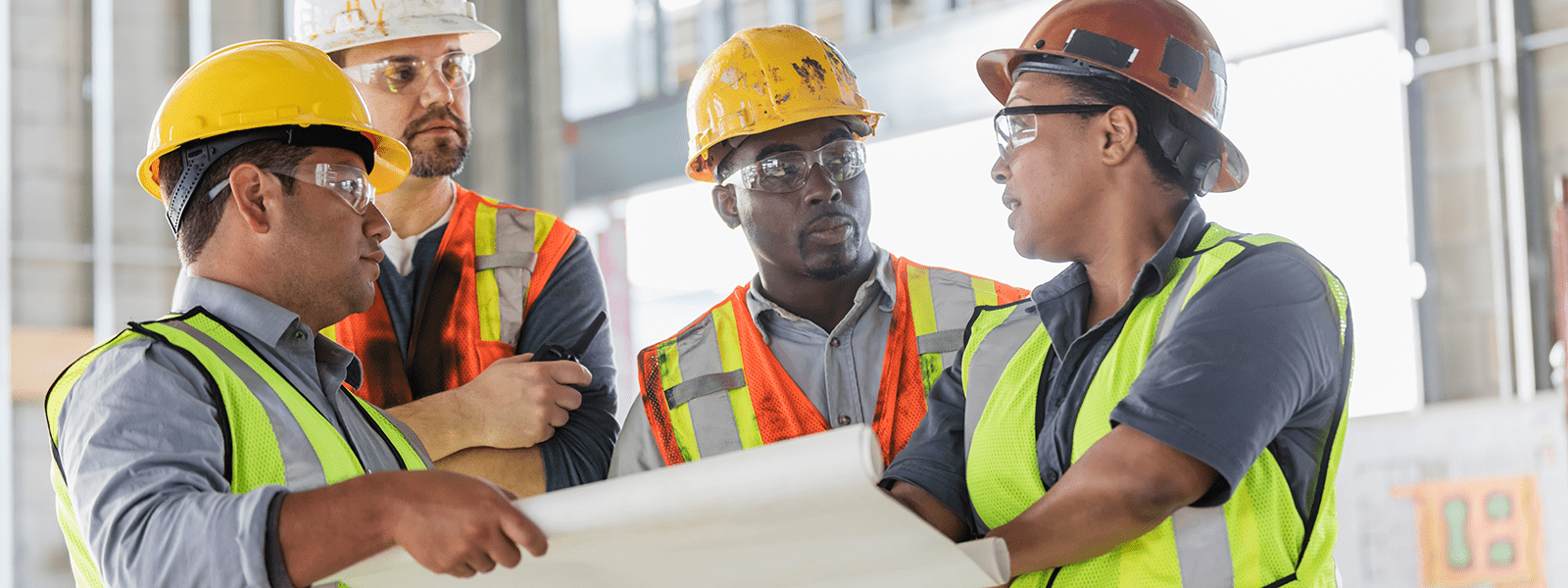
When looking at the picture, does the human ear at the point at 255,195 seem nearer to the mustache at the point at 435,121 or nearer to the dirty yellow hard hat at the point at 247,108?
the dirty yellow hard hat at the point at 247,108

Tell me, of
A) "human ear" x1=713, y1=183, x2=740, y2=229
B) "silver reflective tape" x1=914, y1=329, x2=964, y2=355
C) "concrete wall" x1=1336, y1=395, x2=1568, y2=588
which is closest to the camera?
"silver reflective tape" x1=914, y1=329, x2=964, y2=355

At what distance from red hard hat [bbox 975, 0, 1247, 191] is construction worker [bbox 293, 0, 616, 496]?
148 centimetres

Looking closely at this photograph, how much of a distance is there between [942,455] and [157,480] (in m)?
1.35

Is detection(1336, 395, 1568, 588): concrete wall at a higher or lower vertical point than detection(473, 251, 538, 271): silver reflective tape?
lower

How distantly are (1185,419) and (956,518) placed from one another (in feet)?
2.12

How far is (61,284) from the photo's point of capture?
9.94m

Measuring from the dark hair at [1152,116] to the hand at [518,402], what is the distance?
147 centimetres

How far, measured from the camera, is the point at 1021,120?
2.63 metres

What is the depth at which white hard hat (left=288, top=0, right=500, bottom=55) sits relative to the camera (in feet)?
12.9

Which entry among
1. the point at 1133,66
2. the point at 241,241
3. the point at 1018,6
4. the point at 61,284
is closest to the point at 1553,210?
the point at 1018,6

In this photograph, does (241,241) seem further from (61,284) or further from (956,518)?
(61,284)

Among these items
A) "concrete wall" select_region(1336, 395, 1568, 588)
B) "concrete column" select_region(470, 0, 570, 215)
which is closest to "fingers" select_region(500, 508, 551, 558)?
"concrete wall" select_region(1336, 395, 1568, 588)

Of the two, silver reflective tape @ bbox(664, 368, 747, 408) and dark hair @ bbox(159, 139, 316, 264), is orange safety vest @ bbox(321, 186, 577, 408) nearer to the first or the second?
silver reflective tape @ bbox(664, 368, 747, 408)

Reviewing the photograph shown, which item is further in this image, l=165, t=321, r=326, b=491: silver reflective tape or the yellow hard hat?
the yellow hard hat
